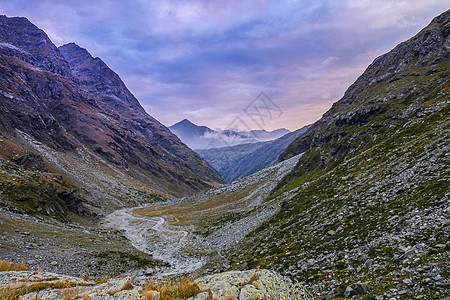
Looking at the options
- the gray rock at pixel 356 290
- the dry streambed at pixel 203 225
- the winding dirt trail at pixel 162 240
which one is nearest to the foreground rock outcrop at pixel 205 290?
the gray rock at pixel 356 290

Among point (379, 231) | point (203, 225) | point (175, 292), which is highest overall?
point (175, 292)

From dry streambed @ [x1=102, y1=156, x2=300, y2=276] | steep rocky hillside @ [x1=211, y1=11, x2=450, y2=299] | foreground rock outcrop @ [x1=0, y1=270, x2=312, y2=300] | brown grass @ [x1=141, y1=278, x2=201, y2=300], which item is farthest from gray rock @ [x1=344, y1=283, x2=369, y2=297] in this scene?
dry streambed @ [x1=102, y1=156, x2=300, y2=276]

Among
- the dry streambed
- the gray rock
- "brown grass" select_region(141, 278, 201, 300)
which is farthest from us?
the dry streambed

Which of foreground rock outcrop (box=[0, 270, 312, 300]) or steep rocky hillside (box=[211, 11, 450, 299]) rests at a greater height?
foreground rock outcrop (box=[0, 270, 312, 300])

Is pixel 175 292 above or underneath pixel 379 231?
above

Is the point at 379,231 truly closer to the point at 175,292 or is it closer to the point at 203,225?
the point at 175,292

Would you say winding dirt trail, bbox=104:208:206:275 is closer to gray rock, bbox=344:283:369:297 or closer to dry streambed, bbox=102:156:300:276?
dry streambed, bbox=102:156:300:276

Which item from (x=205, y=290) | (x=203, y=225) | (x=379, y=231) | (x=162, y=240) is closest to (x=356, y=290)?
(x=205, y=290)

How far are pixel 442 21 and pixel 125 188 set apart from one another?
227 m

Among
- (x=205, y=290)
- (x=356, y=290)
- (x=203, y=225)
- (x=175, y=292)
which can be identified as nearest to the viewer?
(x=175, y=292)

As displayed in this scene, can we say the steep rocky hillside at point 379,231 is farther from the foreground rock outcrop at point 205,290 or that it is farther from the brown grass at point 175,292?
the brown grass at point 175,292

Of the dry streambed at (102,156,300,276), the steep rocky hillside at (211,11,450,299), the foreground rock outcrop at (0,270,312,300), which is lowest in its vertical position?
the dry streambed at (102,156,300,276)

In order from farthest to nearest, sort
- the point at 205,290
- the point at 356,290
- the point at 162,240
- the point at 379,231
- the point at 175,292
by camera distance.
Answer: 1. the point at 162,240
2. the point at 379,231
3. the point at 356,290
4. the point at 205,290
5. the point at 175,292

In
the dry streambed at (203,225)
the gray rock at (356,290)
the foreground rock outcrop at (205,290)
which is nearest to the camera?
the foreground rock outcrop at (205,290)
